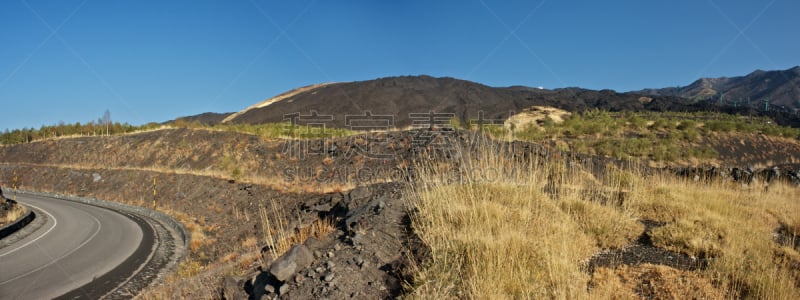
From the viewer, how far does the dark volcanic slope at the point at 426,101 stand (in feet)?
152

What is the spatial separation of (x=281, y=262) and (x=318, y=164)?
48.0 feet

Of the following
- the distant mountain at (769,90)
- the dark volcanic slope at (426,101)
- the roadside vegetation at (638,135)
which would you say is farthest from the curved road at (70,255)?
the distant mountain at (769,90)

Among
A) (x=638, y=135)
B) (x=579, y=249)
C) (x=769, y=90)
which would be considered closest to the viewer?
(x=579, y=249)

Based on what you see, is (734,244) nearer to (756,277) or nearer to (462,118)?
(756,277)

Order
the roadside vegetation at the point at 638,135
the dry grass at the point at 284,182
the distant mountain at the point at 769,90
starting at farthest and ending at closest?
the distant mountain at the point at 769,90 → the roadside vegetation at the point at 638,135 → the dry grass at the point at 284,182

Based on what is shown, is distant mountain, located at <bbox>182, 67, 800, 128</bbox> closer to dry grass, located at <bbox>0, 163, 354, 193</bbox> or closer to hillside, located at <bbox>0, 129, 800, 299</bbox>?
dry grass, located at <bbox>0, 163, 354, 193</bbox>

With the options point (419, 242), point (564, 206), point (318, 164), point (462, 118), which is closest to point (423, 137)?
point (318, 164)

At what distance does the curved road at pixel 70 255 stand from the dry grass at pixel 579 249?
702cm

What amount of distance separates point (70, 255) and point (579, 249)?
38.3 ft

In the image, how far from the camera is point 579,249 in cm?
434

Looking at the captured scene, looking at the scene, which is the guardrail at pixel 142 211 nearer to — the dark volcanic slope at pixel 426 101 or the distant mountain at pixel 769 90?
the dark volcanic slope at pixel 426 101

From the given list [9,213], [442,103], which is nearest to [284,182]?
[9,213]

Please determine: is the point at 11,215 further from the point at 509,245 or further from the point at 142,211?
the point at 509,245

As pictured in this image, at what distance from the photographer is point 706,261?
4.34 metres
